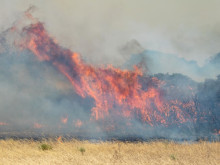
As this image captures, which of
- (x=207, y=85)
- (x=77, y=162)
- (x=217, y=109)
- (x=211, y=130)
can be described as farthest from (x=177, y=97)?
(x=77, y=162)

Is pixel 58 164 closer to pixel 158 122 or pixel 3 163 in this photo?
pixel 3 163

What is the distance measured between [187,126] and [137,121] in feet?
34.2

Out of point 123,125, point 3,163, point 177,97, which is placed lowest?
point 3,163

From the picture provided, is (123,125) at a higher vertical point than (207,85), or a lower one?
lower

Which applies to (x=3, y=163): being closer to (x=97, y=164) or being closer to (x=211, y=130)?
(x=97, y=164)

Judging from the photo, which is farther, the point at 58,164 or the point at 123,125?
the point at 123,125

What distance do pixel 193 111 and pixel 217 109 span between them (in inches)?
166

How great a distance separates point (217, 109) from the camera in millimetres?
42375

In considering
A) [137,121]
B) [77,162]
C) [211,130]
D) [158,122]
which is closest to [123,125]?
[137,121]

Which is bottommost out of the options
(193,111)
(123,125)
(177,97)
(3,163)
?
(3,163)

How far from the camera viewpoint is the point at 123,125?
156ft

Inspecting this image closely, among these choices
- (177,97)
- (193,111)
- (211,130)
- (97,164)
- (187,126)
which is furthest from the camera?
(177,97)

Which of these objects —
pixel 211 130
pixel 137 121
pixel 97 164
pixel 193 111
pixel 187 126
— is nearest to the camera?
pixel 97 164

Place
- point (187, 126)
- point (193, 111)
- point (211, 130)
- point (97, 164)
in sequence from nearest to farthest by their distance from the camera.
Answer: point (97, 164) → point (211, 130) → point (187, 126) → point (193, 111)
